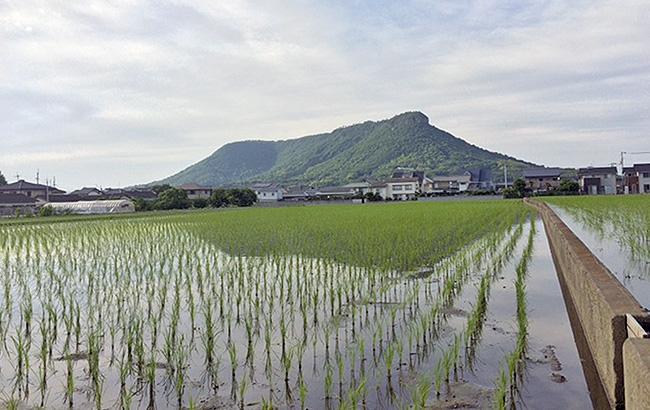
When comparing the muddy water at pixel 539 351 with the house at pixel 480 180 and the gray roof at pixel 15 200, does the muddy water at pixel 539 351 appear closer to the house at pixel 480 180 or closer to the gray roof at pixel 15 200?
the gray roof at pixel 15 200

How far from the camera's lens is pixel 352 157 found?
108062 millimetres

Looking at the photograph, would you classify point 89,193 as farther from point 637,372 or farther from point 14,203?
point 637,372

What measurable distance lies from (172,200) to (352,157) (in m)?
70.1

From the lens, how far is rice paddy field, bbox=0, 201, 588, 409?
3625 millimetres

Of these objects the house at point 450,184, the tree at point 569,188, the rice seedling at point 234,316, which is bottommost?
the rice seedling at point 234,316

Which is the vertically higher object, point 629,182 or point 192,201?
point 629,182

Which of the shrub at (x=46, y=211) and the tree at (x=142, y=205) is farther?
the tree at (x=142, y=205)

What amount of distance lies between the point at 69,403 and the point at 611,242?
9318 mm

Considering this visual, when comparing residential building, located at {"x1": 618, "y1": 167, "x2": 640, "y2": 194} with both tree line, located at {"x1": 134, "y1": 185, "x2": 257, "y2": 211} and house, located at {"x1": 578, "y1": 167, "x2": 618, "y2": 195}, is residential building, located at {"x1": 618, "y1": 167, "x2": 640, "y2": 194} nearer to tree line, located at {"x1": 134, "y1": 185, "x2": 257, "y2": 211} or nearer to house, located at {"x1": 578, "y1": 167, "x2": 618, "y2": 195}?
house, located at {"x1": 578, "y1": 167, "x2": 618, "y2": 195}

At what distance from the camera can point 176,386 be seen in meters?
3.73

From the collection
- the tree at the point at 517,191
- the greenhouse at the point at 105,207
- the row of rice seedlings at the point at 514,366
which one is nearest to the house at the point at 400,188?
the tree at the point at 517,191

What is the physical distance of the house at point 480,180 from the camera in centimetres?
7183

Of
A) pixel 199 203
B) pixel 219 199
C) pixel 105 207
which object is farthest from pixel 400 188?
pixel 105 207

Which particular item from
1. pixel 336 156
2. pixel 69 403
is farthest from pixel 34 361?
pixel 336 156
